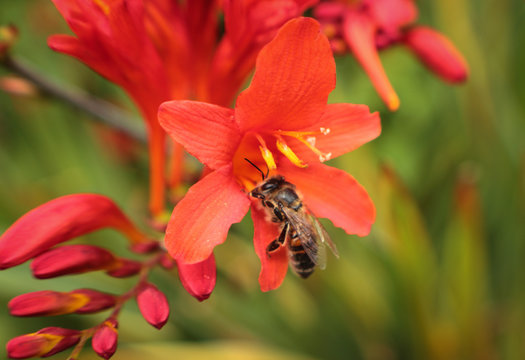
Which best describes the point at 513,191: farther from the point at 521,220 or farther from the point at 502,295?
the point at 502,295

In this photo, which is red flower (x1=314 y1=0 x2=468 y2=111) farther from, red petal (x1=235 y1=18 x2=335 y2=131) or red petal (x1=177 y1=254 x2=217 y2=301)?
red petal (x1=177 y1=254 x2=217 y2=301)

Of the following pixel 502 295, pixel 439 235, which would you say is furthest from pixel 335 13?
pixel 502 295

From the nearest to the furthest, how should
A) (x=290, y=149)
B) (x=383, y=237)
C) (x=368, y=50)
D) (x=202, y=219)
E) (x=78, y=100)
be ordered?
(x=202, y=219) → (x=290, y=149) → (x=368, y=50) → (x=78, y=100) → (x=383, y=237)

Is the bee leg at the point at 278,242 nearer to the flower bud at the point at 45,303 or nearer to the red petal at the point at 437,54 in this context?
the flower bud at the point at 45,303

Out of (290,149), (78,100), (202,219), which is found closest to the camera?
(202,219)

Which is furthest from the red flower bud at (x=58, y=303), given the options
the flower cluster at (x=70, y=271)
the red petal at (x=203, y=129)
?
the red petal at (x=203, y=129)

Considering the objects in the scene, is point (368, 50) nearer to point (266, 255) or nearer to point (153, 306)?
point (266, 255)

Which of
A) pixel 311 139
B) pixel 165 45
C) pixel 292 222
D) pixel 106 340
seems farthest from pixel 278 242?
A: pixel 165 45
